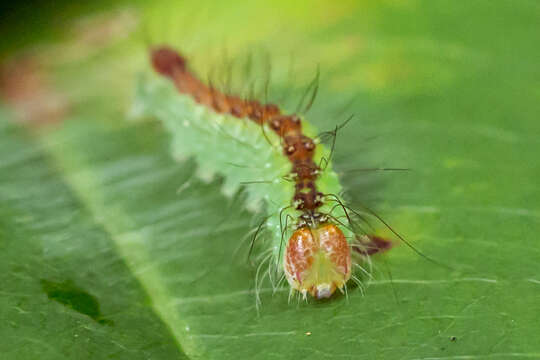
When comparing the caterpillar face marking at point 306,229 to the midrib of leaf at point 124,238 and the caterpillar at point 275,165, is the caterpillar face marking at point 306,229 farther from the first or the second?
the midrib of leaf at point 124,238

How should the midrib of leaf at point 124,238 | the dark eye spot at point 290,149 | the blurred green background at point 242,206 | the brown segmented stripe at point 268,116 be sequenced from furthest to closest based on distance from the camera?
the dark eye spot at point 290,149 < the brown segmented stripe at point 268,116 < the midrib of leaf at point 124,238 < the blurred green background at point 242,206

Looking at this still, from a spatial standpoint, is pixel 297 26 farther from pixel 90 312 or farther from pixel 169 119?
pixel 90 312

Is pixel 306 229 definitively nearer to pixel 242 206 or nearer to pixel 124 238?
pixel 242 206

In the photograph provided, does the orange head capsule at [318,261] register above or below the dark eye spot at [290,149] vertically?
below

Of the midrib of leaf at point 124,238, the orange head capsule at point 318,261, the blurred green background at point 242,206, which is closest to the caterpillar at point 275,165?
the orange head capsule at point 318,261

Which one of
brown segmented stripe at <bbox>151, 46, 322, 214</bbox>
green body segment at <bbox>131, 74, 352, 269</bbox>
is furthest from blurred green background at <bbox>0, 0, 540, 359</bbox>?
brown segmented stripe at <bbox>151, 46, 322, 214</bbox>

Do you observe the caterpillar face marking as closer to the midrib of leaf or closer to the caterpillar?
the caterpillar
